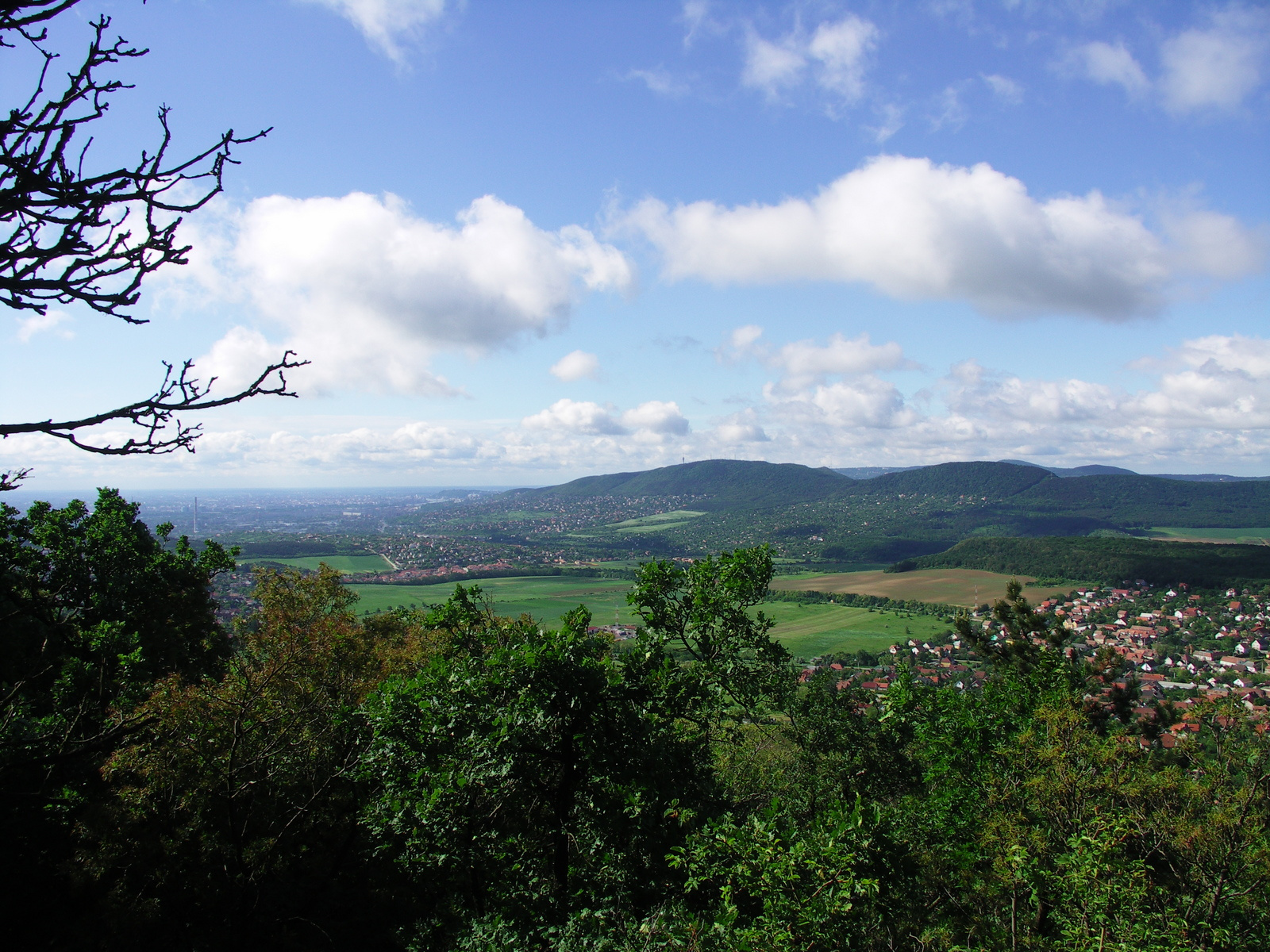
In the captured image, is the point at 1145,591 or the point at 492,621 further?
the point at 1145,591

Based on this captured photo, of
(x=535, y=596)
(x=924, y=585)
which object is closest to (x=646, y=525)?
(x=535, y=596)

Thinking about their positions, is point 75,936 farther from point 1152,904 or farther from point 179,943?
point 1152,904

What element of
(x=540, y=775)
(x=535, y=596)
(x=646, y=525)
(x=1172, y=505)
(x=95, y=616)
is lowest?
(x=535, y=596)

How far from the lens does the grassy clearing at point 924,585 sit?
8350 cm

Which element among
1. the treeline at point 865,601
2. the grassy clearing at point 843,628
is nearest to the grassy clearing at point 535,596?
the grassy clearing at point 843,628

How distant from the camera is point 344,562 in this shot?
11369 centimetres

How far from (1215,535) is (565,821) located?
195 metres

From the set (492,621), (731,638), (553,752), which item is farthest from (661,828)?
(492,621)

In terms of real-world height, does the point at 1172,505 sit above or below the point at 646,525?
above

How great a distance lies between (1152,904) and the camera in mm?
8336

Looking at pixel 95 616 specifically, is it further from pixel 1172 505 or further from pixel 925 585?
pixel 1172 505

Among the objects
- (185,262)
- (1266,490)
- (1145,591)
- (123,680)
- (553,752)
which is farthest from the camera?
(1266,490)

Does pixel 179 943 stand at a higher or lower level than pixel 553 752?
lower

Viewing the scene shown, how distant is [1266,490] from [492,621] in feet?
842
